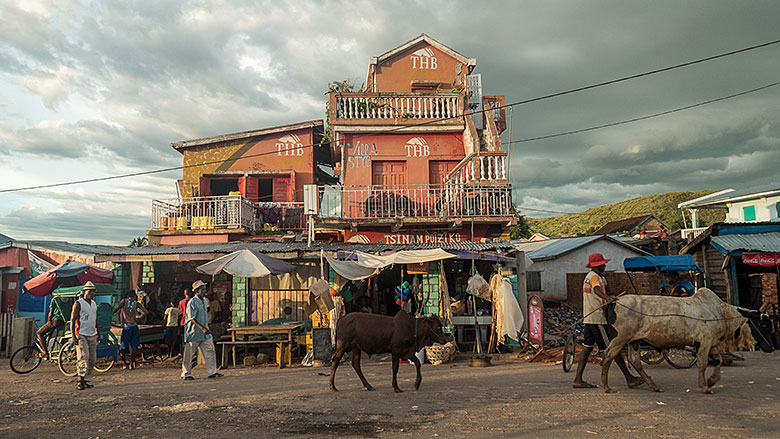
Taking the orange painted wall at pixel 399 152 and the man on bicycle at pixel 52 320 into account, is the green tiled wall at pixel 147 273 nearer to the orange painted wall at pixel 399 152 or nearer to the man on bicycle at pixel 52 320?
the man on bicycle at pixel 52 320

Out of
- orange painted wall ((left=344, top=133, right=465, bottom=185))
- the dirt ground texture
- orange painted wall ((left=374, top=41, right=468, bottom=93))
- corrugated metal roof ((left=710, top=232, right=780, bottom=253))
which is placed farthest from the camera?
orange painted wall ((left=374, top=41, right=468, bottom=93))

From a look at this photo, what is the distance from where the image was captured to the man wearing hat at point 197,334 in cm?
1002

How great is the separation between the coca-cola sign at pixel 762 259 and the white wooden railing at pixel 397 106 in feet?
34.2

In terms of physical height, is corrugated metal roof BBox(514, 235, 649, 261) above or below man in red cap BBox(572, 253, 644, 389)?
above

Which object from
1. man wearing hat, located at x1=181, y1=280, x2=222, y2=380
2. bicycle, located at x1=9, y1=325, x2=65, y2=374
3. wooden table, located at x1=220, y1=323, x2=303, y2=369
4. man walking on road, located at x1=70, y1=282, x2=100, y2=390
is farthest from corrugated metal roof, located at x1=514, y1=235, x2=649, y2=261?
bicycle, located at x1=9, y1=325, x2=65, y2=374

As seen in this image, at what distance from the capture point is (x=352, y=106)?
1964 centimetres

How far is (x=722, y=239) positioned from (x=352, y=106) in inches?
513

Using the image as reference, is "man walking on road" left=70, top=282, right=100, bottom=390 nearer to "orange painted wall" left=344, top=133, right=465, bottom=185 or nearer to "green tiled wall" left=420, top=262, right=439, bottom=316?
"green tiled wall" left=420, top=262, right=439, bottom=316

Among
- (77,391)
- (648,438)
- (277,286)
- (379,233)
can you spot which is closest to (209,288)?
(277,286)

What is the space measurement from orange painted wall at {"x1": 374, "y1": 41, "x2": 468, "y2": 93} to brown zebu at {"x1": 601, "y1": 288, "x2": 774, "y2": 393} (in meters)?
15.1

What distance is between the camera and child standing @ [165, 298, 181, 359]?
12914 millimetres

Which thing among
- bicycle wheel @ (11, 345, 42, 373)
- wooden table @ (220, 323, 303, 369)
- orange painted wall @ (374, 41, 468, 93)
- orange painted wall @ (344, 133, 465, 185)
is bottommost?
bicycle wheel @ (11, 345, 42, 373)

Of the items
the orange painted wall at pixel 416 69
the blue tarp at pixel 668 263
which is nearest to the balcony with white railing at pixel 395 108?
the orange painted wall at pixel 416 69

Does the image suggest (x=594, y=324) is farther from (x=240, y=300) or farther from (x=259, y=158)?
(x=259, y=158)
